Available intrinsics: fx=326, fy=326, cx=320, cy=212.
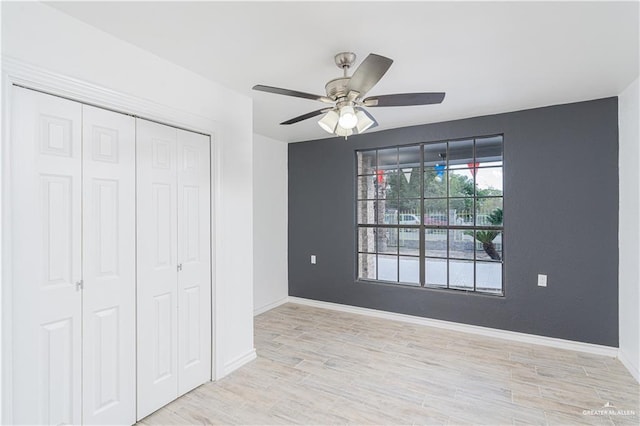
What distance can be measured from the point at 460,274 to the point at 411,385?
183 centimetres

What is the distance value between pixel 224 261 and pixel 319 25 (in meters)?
1.95

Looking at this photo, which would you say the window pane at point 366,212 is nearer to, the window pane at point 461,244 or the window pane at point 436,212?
the window pane at point 436,212

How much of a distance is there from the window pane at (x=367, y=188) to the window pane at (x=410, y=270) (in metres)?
0.97

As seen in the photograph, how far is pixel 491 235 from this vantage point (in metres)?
3.86

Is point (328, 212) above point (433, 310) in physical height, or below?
above

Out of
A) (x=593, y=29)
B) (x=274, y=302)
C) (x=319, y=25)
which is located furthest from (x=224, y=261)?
(x=593, y=29)

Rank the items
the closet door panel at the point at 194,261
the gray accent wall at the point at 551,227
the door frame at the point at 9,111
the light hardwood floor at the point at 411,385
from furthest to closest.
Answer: the gray accent wall at the point at 551,227 → the closet door panel at the point at 194,261 → the light hardwood floor at the point at 411,385 → the door frame at the point at 9,111

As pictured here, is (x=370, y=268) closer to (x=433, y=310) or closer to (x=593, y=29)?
(x=433, y=310)

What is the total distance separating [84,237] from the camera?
1.91m

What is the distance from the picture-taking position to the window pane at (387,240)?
174 inches

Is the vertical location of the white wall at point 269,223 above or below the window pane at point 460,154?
below

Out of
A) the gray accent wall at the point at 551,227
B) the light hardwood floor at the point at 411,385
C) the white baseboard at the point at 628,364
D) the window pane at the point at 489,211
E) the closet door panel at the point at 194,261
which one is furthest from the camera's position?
the window pane at the point at 489,211

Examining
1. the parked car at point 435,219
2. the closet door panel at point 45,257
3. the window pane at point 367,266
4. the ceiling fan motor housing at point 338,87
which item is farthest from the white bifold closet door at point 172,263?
the parked car at point 435,219

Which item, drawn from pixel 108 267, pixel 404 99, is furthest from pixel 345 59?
pixel 108 267
